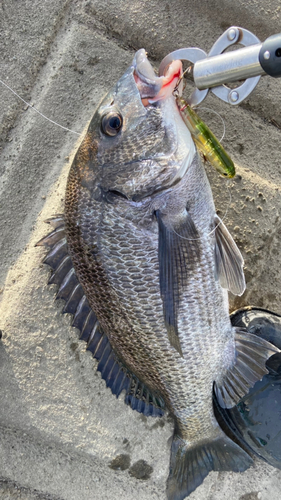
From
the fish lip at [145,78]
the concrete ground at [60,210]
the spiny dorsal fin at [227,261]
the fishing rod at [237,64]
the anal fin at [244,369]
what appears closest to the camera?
the fishing rod at [237,64]

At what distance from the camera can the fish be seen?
131 cm

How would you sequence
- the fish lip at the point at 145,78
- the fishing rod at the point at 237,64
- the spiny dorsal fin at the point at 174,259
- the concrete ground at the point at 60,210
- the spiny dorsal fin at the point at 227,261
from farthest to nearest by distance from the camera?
the concrete ground at the point at 60,210, the spiny dorsal fin at the point at 227,261, the spiny dorsal fin at the point at 174,259, the fish lip at the point at 145,78, the fishing rod at the point at 237,64

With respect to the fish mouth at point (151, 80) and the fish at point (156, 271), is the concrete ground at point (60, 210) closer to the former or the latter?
the fish at point (156, 271)

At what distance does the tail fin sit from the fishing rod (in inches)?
59.3

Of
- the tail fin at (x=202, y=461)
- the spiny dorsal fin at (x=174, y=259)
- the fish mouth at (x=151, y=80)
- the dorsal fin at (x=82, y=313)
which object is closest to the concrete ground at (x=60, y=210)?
the tail fin at (x=202, y=461)

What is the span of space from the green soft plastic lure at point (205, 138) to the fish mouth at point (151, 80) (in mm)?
71

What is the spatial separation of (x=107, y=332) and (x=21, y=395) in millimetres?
685

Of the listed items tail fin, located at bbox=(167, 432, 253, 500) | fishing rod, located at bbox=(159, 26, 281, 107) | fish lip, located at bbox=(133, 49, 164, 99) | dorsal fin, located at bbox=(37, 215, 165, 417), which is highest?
fishing rod, located at bbox=(159, 26, 281, 107)

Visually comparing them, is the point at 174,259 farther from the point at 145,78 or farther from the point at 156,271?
the point at 145,78

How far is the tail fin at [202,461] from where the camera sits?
168 centimetres

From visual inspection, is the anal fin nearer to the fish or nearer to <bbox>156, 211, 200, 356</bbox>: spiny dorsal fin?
the fish

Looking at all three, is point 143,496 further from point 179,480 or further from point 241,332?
point 241,332

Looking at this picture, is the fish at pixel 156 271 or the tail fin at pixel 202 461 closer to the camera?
the fish at pixel 156 271

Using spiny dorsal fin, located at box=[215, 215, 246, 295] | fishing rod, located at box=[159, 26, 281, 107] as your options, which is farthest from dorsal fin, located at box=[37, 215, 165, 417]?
fishing rod, located at box=[159, 26, 281, 107]
